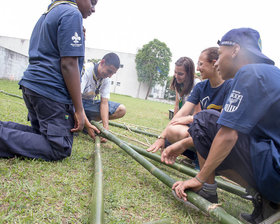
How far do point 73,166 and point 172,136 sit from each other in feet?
3.95

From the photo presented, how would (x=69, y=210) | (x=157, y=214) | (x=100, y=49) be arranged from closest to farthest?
(x=69, y=210)
(x=157, y=214)
(x=100, y=49)

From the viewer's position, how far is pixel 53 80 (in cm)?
188

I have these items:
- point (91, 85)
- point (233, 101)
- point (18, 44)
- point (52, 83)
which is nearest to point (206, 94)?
point (233, 101)

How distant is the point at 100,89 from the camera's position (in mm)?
3473

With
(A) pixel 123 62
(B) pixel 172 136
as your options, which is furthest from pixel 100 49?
(B) pixel 172 136

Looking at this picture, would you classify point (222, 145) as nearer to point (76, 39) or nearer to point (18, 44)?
point (76, 39)

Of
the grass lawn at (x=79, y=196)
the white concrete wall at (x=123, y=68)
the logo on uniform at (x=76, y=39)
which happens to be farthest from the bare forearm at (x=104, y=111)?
the white concrete wall at (x=123, y=68)

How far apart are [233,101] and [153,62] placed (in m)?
37.9

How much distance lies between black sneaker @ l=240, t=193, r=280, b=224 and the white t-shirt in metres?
2.66

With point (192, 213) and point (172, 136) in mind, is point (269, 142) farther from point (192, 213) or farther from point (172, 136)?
point (172, 136)

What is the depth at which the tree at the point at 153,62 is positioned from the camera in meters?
36.5

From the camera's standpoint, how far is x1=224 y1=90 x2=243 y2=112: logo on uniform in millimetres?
1189

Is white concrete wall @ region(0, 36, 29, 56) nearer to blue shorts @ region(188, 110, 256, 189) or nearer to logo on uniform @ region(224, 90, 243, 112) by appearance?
blue shorts @ region(188, 110, 256, 189)

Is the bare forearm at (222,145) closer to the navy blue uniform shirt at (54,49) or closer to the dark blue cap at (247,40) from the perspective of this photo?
the dark blue cap at (247,40)
